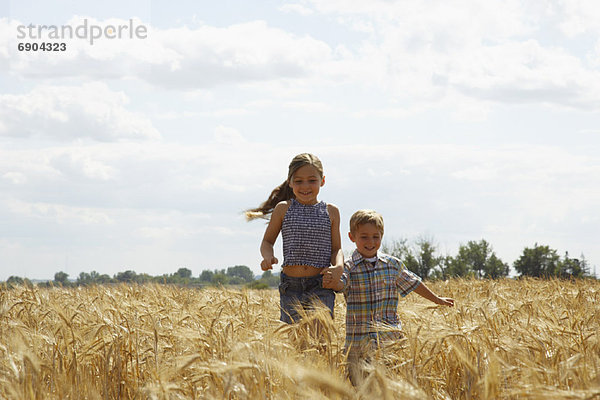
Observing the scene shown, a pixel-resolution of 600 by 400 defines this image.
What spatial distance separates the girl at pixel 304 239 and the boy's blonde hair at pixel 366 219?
1.16 feet

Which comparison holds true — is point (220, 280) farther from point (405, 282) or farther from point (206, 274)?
point (206, 274)

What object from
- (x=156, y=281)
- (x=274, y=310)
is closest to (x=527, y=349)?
(x=274, y=310)

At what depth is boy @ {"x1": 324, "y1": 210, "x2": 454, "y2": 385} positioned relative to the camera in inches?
158

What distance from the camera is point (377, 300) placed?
4.06 metres

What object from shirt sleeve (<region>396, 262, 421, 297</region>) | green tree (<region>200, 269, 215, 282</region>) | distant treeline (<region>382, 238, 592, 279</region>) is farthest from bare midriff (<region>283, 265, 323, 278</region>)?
green tree (<region>200, 269, 215, 282</region>)

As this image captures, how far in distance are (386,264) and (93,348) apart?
77.4 inches

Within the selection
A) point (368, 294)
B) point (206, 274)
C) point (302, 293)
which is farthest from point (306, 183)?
point (206, 274)

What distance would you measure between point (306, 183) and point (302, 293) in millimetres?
801

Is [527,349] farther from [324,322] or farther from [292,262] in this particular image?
[292,262]

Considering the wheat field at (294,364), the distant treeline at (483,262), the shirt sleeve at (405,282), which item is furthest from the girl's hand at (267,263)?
the distant treeline at (483,262)

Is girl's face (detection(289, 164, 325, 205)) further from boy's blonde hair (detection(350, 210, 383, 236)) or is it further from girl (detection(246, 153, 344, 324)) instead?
boy's blonde hair (detection(350, 210, 383, 236))

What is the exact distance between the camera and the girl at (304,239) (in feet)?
14.3

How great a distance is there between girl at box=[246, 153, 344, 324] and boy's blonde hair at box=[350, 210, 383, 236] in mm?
353

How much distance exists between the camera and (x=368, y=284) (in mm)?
4094
